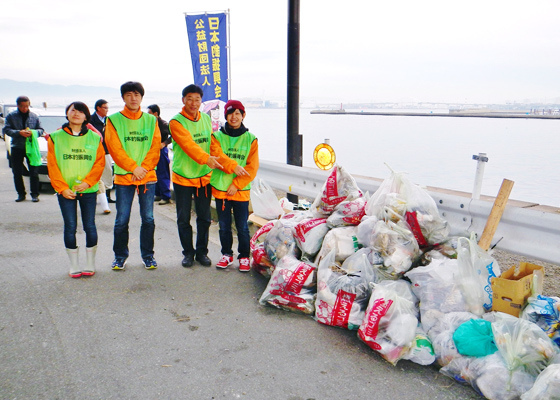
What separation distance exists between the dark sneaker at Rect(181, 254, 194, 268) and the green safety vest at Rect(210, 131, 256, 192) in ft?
2.61

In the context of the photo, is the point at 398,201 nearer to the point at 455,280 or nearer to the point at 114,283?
the point at 455,280

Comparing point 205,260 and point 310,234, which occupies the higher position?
point 310,234

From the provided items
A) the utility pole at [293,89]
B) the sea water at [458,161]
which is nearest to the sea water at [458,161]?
the sea water at [458,161]

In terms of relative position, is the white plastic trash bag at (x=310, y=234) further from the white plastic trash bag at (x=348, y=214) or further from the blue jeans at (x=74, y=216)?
the blue jeans at (x=74, y=216)

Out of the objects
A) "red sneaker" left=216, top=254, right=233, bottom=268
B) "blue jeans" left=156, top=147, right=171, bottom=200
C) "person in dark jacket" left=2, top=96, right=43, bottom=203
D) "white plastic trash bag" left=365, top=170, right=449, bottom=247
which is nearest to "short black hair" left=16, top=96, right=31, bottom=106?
"person in dark jacket" left=2, top=96, right=43, bottom=203

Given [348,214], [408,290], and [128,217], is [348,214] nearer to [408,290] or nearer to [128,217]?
[408,290]

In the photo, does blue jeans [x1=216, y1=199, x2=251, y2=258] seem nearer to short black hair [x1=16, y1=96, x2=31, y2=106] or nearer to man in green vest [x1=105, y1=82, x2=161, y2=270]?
man in green vest [x1=105, y1=82, x2=161, y2=270]

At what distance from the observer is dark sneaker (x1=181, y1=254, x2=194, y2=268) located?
14.8 ft

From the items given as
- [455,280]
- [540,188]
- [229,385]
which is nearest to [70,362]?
[229,385]

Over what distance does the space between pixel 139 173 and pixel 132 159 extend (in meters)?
0.16

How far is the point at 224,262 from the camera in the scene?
4480 millimetres

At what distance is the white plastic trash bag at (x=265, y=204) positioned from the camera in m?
5.34

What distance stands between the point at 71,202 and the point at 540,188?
6.42m

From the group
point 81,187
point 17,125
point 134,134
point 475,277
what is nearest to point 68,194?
point 81,187
